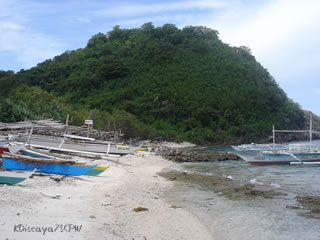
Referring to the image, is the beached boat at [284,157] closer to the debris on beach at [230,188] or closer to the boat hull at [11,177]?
the debris on beach at [230,188]

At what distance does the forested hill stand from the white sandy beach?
5532 centimetres

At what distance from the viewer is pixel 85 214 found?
8.45 m

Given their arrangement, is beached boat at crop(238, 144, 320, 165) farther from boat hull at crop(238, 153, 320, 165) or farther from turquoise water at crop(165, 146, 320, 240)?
turquoise water at crop(165, 146, 320, 240)

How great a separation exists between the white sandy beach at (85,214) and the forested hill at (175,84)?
5532cm

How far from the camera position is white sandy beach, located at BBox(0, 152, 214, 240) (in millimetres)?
6750

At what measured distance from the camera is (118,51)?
355 ft

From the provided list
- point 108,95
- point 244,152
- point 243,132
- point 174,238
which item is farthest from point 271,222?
point 108,95

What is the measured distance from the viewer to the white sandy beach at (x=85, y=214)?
266 inches

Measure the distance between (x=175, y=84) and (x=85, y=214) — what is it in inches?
3320

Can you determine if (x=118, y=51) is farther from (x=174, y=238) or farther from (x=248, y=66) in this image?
(x=174, y=238)

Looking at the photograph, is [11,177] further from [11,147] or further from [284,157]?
[284,157]

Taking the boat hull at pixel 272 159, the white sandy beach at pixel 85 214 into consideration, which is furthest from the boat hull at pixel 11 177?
the boat hull at pixel 272 159

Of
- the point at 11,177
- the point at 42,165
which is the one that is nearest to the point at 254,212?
the point at 11,177

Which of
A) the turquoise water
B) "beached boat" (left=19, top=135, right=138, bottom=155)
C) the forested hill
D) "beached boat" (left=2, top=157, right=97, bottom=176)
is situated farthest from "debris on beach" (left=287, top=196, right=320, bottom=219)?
Answer: the forested hill
